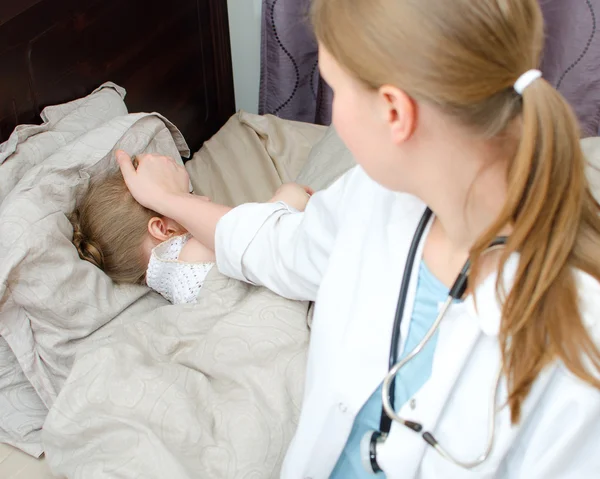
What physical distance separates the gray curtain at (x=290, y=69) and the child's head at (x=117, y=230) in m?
0.72

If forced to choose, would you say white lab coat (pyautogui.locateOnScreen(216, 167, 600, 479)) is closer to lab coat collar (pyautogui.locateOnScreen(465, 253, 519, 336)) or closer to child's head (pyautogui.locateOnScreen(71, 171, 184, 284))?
lab coat collar (pyautogui.locateOnScreen(465, 253, 519, 336))

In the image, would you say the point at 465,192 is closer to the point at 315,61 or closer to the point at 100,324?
the point at 100,324

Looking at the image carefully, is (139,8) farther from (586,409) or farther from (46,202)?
(586,409)

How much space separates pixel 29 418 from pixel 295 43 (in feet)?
3.95

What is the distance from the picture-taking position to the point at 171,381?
3.60 ft

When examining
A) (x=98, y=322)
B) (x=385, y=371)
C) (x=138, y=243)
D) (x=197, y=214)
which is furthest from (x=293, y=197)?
(x=385, y=371)

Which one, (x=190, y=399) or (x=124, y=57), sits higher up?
(x=124, y=57)

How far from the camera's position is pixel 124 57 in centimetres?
149

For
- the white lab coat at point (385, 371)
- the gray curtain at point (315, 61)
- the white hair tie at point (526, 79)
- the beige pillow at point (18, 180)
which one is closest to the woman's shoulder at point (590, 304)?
the white lab coat at point (385, 371)

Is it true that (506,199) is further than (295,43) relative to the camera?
No

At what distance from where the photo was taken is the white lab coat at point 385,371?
0.77 m

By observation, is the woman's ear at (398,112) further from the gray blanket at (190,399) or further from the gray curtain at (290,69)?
the gray curtain at (290,69)

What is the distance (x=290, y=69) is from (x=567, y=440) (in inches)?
55.2

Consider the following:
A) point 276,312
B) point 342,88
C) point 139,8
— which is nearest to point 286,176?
point 139,8
